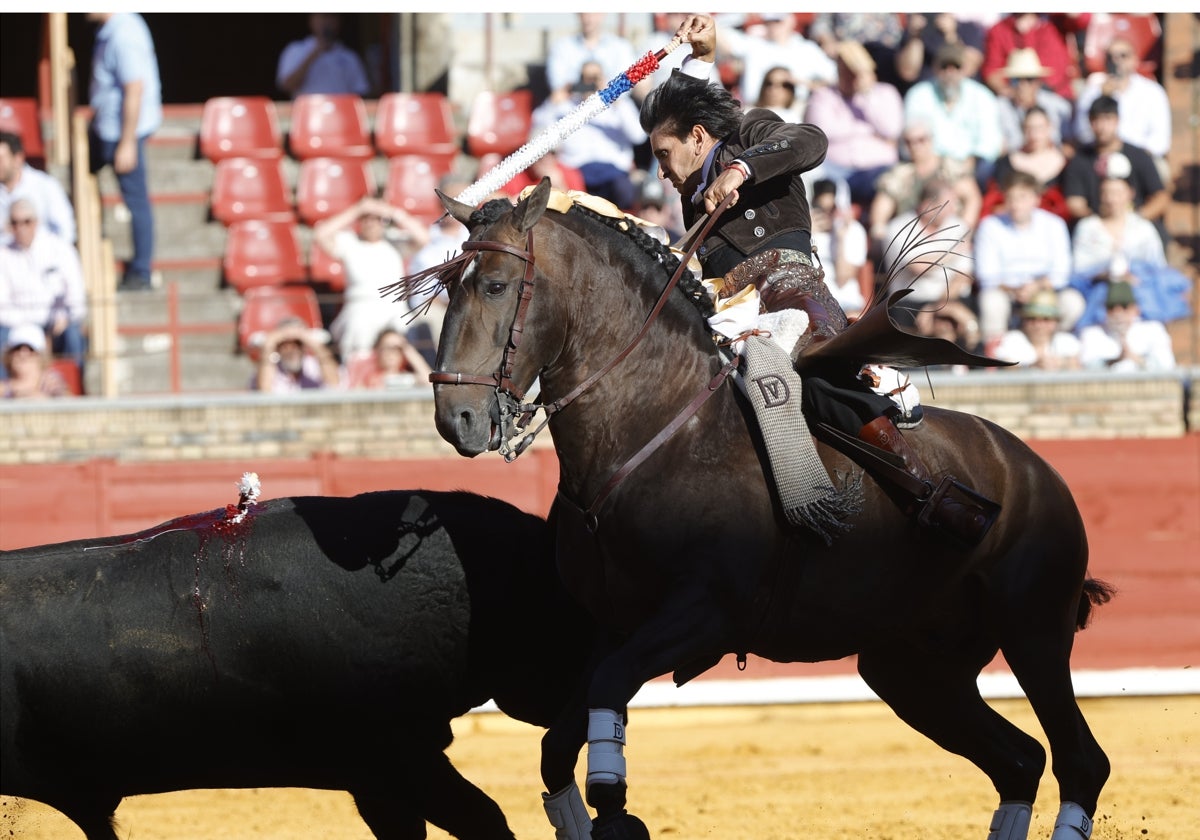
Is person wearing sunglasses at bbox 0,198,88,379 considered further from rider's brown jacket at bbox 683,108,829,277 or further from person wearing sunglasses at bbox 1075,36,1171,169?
person wearing sunglasses at bbox 1075,36,1171,169

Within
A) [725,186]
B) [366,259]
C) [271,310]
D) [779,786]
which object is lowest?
[779,786]

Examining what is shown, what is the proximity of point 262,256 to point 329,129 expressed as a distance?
1281mm

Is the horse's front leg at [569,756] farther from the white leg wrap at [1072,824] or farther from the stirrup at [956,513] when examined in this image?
the white leg wrap at [1072,824]

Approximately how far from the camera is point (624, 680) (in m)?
4.26

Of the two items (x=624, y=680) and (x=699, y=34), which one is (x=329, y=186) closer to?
(x=699, y=34)

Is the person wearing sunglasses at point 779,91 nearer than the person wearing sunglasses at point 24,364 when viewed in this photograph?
No

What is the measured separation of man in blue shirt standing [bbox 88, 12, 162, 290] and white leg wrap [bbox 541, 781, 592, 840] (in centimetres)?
739

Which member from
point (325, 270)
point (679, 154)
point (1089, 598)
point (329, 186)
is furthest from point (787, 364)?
point (329, 186)

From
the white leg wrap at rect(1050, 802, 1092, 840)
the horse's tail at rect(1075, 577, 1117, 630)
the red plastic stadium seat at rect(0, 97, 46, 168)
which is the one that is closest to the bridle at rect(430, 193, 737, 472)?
the horse's tail at rect(1075, 577, 1117, 630)

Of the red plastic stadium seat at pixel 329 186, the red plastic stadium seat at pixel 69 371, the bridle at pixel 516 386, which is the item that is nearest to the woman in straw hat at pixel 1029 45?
the red plastic stadium seat at pixel 329 186

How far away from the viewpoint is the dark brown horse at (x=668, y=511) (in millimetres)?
4281

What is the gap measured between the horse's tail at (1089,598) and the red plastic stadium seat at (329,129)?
7730 mm

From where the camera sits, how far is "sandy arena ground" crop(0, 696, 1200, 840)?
646 centimetres

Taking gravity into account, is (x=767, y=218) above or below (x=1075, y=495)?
above
